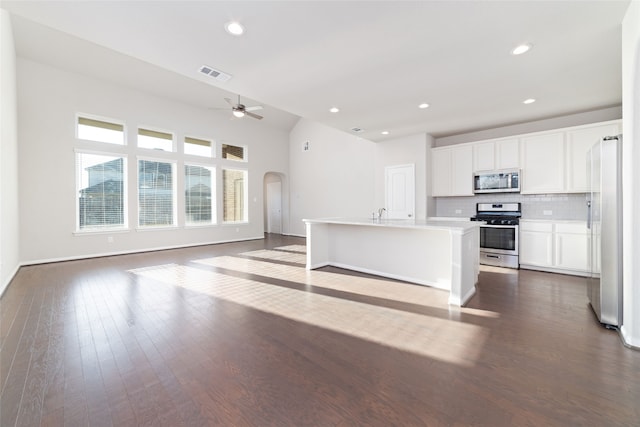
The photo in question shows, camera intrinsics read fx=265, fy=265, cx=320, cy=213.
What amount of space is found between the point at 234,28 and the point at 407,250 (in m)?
3.54

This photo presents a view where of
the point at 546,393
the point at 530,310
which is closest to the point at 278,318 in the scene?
the point at 546,393

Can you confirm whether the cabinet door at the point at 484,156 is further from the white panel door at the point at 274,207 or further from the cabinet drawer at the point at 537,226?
the white panel door at the point at 274,207

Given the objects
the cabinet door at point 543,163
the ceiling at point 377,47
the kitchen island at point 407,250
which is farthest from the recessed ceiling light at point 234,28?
the cabinet door at point 543,163

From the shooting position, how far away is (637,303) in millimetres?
2168

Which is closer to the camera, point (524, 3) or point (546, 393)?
point (546, 393)

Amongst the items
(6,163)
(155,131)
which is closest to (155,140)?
(155,131)

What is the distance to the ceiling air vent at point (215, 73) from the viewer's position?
10.5ft

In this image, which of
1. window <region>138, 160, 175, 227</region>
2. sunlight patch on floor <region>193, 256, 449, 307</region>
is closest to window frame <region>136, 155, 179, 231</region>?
window <region>138, 160, 175, 227</region>

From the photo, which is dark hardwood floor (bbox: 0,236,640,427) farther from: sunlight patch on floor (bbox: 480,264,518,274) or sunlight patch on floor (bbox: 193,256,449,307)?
sunlight patch on floor (bbox: 480,264,518,274)

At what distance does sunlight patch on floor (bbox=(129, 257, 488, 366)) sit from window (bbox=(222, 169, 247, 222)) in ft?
15.7

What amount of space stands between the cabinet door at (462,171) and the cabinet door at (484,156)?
0.31 ft

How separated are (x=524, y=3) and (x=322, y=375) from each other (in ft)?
11.0

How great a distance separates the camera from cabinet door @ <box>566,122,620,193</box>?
14.3ft

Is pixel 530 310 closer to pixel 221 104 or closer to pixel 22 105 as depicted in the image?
pixel 221 104
